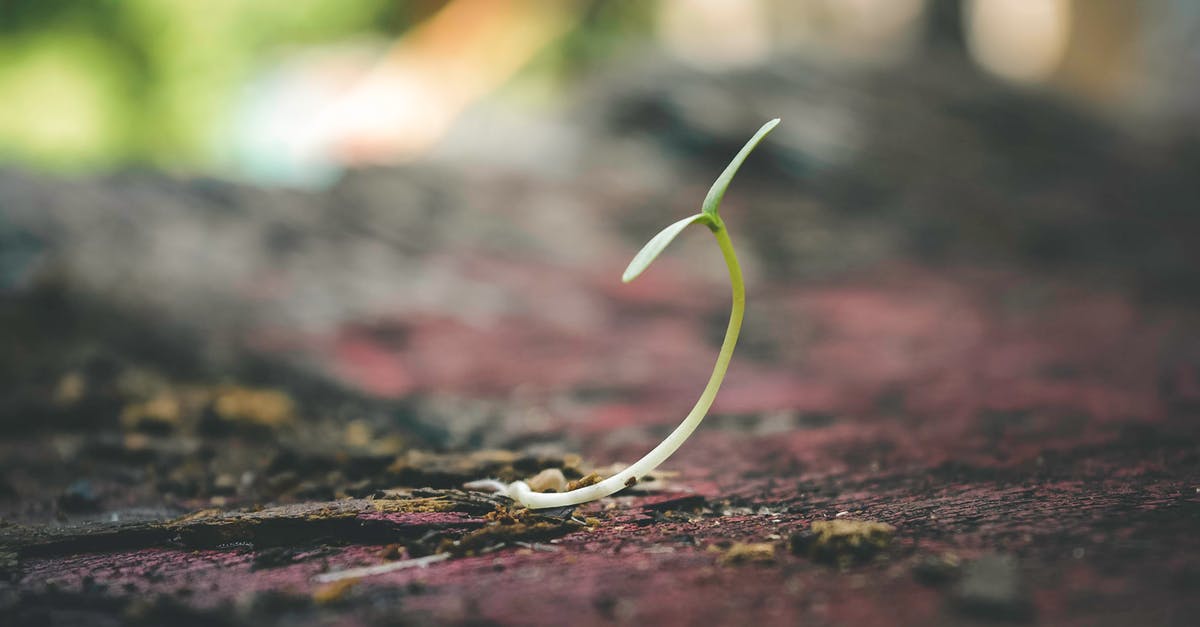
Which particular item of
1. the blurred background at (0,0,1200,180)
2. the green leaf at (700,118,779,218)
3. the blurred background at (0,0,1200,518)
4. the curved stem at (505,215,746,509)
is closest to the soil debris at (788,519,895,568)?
the curved stem at (505,215,746,509)

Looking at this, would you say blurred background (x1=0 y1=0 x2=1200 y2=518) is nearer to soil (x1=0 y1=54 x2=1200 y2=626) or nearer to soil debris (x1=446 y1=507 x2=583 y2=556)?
soil (x1=0 y1=54 x2=1200 y2=626)

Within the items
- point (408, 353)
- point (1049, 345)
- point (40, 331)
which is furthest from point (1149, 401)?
point (40, 331)

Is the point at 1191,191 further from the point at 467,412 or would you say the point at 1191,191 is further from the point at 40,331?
the point at 40,331

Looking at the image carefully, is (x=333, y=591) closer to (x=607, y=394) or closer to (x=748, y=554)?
(x=748, y=554)

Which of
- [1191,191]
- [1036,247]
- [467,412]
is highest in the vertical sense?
[1191,191]

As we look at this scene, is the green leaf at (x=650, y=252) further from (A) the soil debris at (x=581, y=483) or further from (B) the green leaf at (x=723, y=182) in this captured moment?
(A) the soil debris at (x=581, y=483)

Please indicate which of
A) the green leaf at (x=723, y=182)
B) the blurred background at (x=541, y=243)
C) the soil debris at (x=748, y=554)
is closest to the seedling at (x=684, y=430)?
the green leaf at (x=723, y=182)
